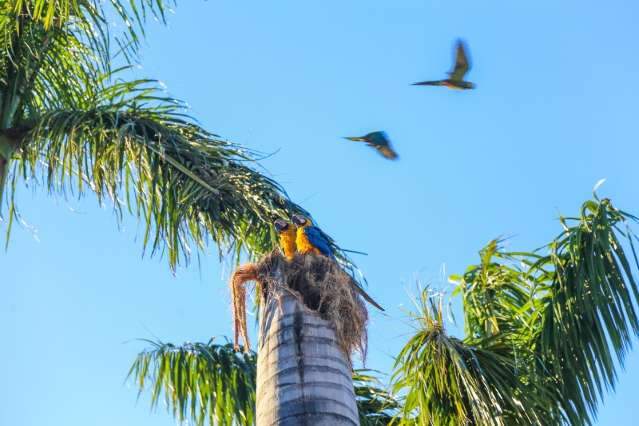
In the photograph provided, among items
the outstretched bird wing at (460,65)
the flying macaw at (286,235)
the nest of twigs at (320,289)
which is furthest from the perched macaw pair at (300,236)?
the outstretched bird wing at (460,65)

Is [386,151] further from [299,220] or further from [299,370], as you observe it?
[299,370]

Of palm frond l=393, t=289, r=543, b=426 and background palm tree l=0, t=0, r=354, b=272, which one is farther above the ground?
background palm tree l=0, t=0, r=354, b=272

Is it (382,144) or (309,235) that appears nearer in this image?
(309,235)

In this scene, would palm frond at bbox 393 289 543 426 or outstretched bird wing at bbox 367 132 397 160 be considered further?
outstretched bird wing at bbox 367 132 397 160

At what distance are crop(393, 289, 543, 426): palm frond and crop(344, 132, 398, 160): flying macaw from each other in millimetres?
1794

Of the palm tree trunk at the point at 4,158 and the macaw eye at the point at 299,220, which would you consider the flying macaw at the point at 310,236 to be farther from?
the palm tree trunk at the point at 4,158

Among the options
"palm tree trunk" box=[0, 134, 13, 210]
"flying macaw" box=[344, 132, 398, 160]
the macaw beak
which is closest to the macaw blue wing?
the macaw beak

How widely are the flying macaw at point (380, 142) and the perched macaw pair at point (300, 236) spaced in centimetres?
102

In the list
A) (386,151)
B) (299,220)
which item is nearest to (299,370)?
(299,220)

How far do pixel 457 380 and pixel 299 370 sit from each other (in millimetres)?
1352

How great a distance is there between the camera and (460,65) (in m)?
7.77

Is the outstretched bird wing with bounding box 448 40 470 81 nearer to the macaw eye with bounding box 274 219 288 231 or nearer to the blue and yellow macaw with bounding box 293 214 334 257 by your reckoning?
the blue and yellow macaw with bounding box 293 214 334 257

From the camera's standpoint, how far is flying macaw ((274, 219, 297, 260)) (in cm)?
690

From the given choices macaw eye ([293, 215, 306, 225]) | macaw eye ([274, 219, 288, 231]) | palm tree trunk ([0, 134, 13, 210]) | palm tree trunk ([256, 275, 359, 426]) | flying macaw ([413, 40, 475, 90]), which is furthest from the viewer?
flying macaw ([413, 40, 475, 90])
